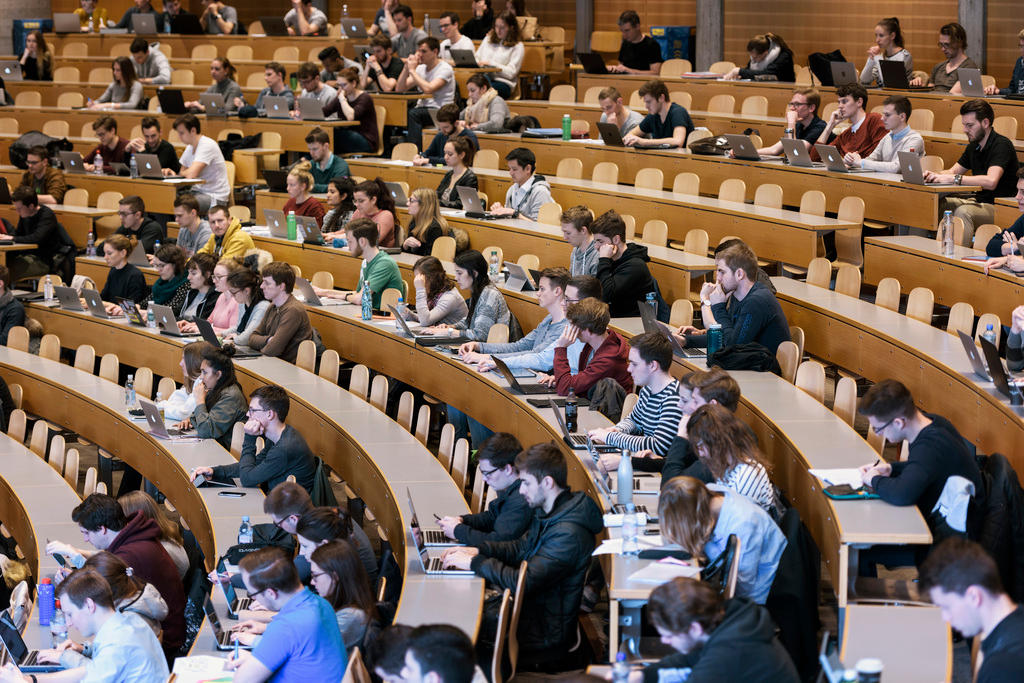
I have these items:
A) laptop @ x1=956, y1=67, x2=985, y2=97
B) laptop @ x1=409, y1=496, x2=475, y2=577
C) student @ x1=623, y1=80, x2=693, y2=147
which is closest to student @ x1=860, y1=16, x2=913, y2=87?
laptop @ x1=956, y1=67, x2=985, y2=97

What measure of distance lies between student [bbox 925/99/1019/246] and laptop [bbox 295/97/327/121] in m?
6.09

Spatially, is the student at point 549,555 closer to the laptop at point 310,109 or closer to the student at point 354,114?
the student at point 354,114

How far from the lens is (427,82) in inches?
492

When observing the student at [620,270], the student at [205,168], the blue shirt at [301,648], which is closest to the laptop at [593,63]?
the student at [205,168]

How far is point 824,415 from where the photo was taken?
5.82 meters

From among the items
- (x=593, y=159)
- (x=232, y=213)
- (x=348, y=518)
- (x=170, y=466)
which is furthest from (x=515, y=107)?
(x=348, y=518)

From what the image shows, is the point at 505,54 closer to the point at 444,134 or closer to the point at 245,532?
the point at 444,134

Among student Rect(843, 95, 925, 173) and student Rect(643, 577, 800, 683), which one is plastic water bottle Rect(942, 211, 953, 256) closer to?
student Rect(843, 95, 925, 173)

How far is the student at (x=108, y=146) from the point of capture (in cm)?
1224

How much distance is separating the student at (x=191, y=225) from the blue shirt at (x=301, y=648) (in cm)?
644

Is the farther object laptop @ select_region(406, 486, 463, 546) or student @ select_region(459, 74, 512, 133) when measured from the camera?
student @ select_region(459, 74, 512, 133)

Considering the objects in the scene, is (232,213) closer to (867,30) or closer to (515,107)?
(515,107)

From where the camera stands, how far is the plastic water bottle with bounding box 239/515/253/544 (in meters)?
5.25

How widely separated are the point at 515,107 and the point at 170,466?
7387mm
